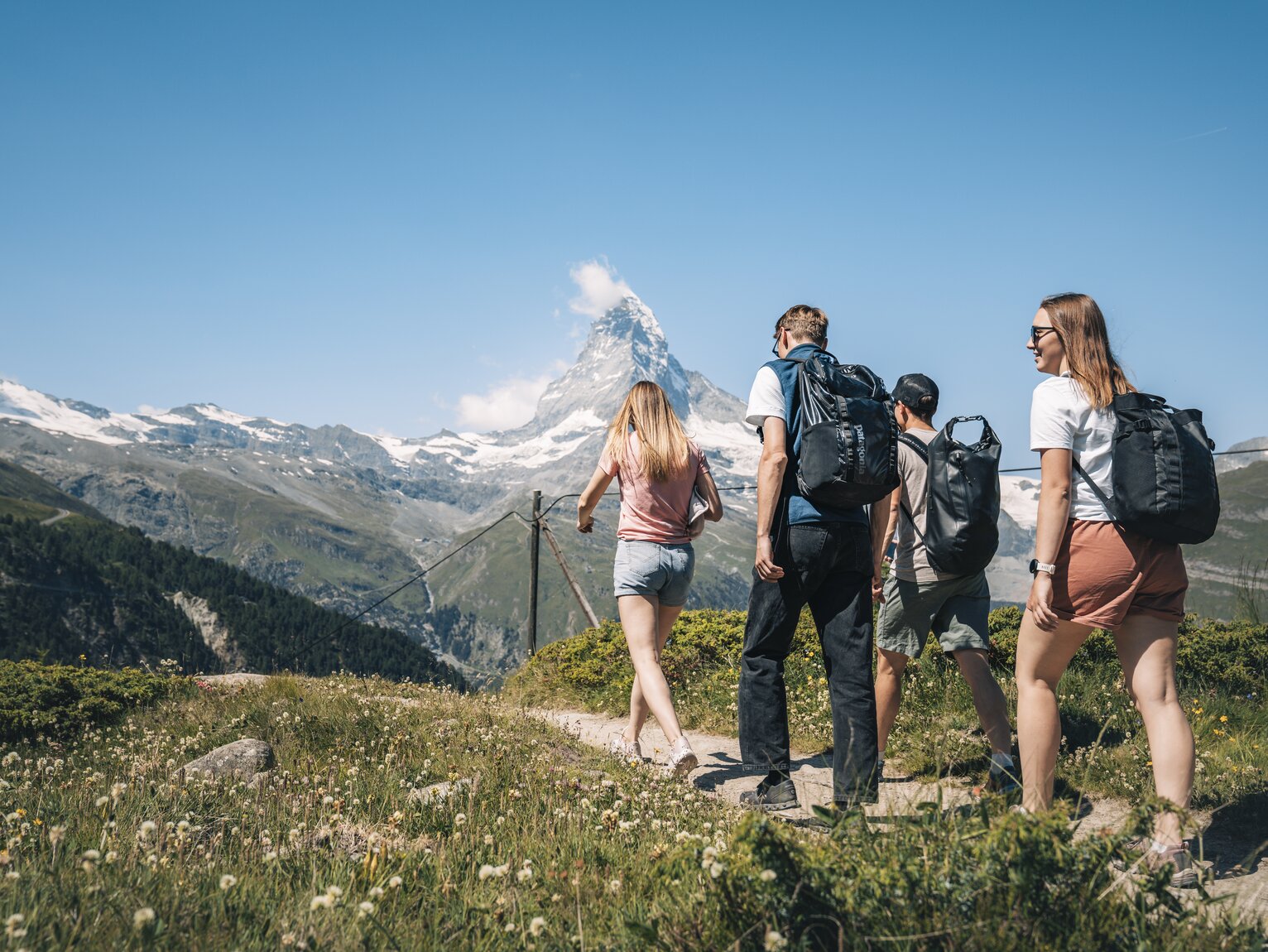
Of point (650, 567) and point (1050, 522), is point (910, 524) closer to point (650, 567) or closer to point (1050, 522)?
point (1050, 522)

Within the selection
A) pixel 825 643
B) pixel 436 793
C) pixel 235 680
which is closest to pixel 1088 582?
pixel 825 643

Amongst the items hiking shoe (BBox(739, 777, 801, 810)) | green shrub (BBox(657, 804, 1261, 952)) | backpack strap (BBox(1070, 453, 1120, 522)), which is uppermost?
backpack strap (BBox(1070, 453, 1120, 522))

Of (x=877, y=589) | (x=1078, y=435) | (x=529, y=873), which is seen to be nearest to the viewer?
(x=529, y=873)

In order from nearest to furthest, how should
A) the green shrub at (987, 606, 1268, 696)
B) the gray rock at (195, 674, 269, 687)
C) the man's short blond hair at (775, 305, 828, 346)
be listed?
the man's short blond hair at (775, 305, 828, 346), the green shrub at (987, 606, 1268, 696), the gray rock at (195, 674, 269, 687)

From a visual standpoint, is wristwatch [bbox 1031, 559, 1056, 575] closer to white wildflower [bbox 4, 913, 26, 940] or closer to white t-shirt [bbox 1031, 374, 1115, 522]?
→ white t-shirt [bbox 1031, 374, 1115, 522]

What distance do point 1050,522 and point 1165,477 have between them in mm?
538

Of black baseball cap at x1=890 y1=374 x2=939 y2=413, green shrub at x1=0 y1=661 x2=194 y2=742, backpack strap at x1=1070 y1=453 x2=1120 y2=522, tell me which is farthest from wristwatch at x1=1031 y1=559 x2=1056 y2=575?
green shrub at x1=0 y1=661 x2=194 y2=742

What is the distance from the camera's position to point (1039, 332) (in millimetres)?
4387

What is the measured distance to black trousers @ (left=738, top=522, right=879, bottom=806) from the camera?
474 cm

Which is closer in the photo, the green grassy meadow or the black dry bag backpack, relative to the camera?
the green grassy meadow

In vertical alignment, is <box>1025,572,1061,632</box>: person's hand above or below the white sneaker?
above

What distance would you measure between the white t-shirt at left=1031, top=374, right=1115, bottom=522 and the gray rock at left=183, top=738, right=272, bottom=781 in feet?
18.0

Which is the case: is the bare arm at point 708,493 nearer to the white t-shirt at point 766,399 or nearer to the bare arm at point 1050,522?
the white t-shirt at point 766,399

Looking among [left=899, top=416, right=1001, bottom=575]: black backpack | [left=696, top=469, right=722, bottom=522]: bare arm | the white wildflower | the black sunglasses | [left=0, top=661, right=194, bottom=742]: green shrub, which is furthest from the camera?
[left=0, top=661, right=194, bottom=742]: green shrub
